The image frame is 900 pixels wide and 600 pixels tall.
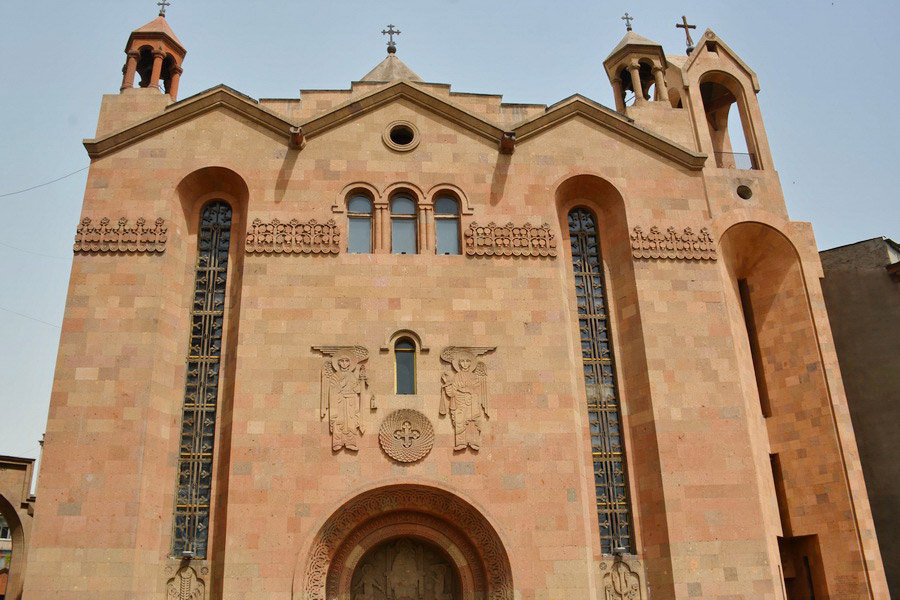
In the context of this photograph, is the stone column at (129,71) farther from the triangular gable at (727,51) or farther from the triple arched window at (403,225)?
the triangular gable at (727,51)

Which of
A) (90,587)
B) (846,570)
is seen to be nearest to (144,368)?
(90,587)

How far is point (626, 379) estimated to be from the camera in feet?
55.3

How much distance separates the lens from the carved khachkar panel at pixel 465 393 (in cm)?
1548

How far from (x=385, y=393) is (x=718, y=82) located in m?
12.5

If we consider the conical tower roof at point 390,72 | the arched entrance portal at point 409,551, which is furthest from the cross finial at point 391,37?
the arched entrance portal at point 409,551

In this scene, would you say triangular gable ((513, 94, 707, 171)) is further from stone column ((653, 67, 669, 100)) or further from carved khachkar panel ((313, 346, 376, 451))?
carved khachkar panel ((313, 346, 376, 451))

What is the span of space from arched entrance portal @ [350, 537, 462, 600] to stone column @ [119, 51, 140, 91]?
1175cm

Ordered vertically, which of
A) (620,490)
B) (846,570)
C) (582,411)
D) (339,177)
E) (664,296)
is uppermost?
(339,177)

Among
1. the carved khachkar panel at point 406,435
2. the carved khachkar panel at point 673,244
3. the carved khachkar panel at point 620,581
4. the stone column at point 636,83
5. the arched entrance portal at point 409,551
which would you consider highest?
the stone column at point 636,83

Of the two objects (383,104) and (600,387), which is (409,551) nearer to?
(600,387)

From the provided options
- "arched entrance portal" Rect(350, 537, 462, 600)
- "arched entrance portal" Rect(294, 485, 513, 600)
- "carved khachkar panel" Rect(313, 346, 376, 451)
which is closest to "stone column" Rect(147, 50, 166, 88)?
"carved khachkar panel" Rect(313, 346, 376, 451)

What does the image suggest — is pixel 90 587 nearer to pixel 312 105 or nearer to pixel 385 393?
pixel 385 393

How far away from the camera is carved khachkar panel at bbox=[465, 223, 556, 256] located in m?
17.0

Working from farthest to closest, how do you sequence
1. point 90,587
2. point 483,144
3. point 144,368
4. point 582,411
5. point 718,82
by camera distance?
point 718,82 < point 483,144 < point 582,411 < point 144,368 < point 90,587
